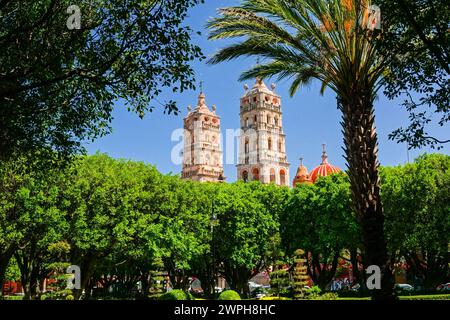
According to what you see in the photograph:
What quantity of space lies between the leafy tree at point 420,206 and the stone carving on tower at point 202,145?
2657 inches

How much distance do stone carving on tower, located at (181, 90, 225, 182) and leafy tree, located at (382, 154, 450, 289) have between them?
2657 inches

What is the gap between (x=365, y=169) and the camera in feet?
39.0

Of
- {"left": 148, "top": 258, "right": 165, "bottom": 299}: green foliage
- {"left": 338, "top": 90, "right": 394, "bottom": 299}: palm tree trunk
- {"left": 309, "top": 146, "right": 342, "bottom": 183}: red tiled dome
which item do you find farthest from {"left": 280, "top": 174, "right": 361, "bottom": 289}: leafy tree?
{"left": 309, "top": 146, "right": 342, "bottom": 183}: red tiled dome

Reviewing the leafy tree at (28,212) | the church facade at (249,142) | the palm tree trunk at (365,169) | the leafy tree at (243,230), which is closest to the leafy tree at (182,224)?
the leafy tree at (243,230)

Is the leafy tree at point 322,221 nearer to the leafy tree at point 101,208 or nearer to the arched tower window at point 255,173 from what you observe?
the leafy tree at point 101,208

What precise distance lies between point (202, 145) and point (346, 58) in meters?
89.3

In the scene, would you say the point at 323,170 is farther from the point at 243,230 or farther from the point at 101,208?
the point at 101,208

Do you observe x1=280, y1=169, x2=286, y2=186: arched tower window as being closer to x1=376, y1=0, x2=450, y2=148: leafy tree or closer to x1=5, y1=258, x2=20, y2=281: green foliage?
x1=5, y1=258, x2=20, y2=281: green foliage

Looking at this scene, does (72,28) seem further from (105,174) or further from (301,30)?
(105,174)

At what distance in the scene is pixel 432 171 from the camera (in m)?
31.2

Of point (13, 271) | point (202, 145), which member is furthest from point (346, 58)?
point (202, 145)

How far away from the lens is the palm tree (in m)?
11.6
